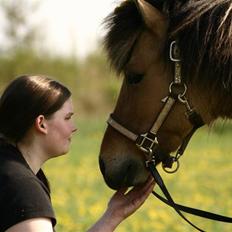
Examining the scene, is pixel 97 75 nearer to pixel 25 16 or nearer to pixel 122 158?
pixel 25 16

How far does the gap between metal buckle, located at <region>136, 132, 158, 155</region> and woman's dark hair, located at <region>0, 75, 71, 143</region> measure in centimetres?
67

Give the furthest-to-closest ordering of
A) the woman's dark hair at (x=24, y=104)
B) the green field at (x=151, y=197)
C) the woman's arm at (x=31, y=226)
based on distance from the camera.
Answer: the green field at (x=151, y=197) → the woman's dark hair at (x=24, y=104) → the woman's arm at (x=31, y=226)

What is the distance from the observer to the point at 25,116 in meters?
3.20

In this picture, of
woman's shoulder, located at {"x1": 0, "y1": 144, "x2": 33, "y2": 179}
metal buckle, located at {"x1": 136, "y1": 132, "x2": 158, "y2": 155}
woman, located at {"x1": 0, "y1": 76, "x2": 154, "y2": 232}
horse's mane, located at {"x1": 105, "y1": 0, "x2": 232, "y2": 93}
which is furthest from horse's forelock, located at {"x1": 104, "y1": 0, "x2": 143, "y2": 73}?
woman's shoulder, located at {"x1": 0, "y1": 144, "x2": 33, "y2": 179}

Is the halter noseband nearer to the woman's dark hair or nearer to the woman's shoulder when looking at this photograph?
the woman's dark hair

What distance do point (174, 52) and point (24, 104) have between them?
37.2 inches

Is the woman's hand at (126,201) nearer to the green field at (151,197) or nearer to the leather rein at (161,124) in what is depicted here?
the leather rein at (161,124)

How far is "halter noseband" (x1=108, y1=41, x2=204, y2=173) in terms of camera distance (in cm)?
365

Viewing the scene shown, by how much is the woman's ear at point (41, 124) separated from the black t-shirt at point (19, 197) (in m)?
0.24

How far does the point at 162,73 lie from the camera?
3711 mm

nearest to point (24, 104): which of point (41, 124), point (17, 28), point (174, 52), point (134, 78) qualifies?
point (41, 124)

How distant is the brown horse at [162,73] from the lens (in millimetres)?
3566

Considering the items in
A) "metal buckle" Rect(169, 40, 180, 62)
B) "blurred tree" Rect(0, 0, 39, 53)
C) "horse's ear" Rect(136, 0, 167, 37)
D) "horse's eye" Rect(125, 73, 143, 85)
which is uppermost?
"horse's ear" Rect(136, 0, 167, 37)

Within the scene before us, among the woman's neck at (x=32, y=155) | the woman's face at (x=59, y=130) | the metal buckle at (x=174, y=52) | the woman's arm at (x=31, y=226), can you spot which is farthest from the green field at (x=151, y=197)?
the woman's arm at (x=31, y=226)
